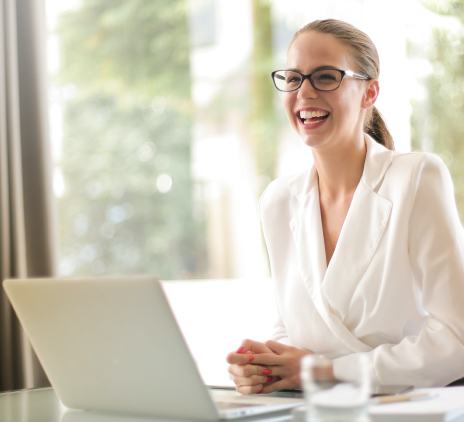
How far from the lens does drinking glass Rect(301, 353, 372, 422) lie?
0.67m

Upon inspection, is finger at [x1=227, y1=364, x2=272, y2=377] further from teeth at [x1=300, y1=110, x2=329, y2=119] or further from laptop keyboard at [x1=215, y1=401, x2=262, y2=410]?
teeth at [x1=300, y1=110, x2=329, y2=119]

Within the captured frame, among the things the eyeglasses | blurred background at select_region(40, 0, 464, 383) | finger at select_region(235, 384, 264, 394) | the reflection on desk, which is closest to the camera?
the reflection on desk

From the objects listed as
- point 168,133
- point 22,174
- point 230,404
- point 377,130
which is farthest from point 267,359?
point 168,133

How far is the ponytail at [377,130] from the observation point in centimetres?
170

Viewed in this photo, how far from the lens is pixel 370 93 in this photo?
1577 millimetres

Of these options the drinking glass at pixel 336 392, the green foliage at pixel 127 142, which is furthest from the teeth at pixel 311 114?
the green foliage at pixel 127 142

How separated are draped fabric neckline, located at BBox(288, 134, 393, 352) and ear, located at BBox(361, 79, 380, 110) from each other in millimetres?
111

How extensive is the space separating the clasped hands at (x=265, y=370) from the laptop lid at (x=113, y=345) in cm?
32

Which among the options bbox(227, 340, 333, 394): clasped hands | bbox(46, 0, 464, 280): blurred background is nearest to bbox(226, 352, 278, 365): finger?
bbox(227, 340, 333, 394): clasped hands

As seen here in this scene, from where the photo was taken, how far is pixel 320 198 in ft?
5.34

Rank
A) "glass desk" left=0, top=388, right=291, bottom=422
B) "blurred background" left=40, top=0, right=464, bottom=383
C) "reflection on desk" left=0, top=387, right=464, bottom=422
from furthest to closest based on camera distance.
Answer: "blurred background" left=40, top=0, right=464, bottom=383 < "glass desk" left=0, top=388, right=291, bottom=422 < "reflection on desk" left=0, top=387, right=464, bottom=422

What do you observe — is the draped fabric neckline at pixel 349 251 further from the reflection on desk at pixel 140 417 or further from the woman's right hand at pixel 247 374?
the reflection on desk at pixel 140 417

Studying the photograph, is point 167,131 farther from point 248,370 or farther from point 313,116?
point 248,370

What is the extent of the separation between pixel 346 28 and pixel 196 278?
2.30 meters
